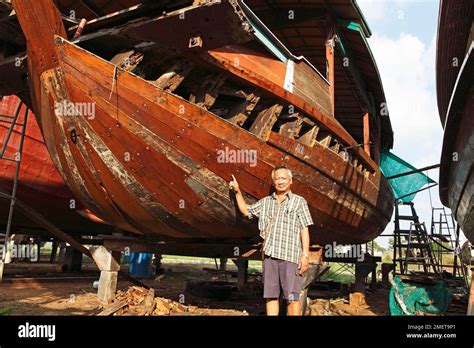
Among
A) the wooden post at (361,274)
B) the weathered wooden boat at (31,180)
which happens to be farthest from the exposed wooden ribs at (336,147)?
the weathered wooden boat at (31,180)

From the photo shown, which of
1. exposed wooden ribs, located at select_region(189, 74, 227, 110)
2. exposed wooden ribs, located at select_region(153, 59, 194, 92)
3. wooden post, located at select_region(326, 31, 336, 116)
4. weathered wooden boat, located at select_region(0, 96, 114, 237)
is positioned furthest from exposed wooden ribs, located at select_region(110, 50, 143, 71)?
weathered wooden boat, located at select_region(0, 96, 114, 237)

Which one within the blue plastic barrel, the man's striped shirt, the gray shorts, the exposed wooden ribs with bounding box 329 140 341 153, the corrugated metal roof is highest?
the corrugated metal roof

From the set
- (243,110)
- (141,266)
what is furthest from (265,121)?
(141,266)

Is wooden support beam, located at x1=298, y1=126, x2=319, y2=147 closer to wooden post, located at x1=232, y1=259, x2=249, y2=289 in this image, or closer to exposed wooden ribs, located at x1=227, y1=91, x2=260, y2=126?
exposed wooden ribs, located at x1=227, y1=91, x2=260, y2=126

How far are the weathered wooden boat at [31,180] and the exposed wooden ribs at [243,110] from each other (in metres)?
5.08

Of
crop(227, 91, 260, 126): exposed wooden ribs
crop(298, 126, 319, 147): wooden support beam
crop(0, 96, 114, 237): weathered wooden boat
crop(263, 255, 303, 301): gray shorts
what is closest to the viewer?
crop(263, 255, 303, 301): gray shorts

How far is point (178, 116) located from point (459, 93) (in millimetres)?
3281

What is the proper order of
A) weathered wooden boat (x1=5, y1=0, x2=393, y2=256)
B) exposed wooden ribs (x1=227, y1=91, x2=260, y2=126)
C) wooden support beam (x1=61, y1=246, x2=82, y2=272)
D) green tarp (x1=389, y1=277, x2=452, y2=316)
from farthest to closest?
wooden support beam (x1=61, y1=246, x2=82, y2=272)
green tarp (x1=389, y1=277, x2=452, y2=316)
exposed wooden ribs (x1=227, y1=91, x2=260, y2=126)
weathered wooden boat (x1=5, y1=0, x2=393, y2=256)

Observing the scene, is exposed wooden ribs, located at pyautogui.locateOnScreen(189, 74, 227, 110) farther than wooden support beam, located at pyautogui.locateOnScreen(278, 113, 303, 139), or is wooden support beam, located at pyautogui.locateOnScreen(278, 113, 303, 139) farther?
wooden support beam, located at pyautogui.locateOnScreen(278, 113, 303, 139)

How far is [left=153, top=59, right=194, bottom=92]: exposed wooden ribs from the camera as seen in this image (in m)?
3.27

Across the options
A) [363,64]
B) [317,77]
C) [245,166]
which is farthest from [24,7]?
[363,64]

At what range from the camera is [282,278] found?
2.77 metres

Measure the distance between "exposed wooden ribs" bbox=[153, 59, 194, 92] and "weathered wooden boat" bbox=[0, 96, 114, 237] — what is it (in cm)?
513
